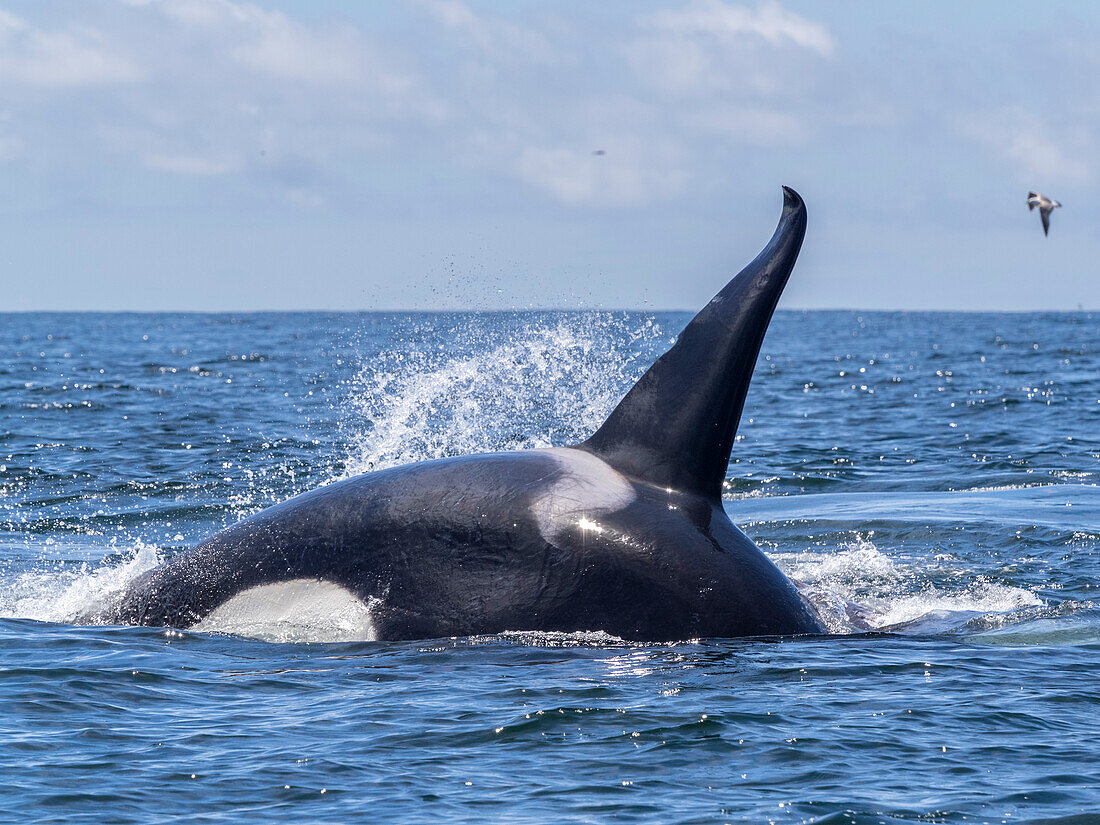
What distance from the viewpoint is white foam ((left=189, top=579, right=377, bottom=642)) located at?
725 cm

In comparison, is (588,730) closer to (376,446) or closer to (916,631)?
(916,631)

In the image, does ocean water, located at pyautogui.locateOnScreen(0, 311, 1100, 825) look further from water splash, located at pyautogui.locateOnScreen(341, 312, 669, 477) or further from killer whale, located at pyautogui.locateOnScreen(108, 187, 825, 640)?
water splash, located at pyautogui.locateOnScreen(341, 312, 669, 477)

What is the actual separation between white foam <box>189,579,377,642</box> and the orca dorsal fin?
1.63 meters

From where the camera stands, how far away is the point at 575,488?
7148 millimetres

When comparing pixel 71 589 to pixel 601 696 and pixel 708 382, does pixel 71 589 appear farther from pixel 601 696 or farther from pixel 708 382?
pixel 708 382

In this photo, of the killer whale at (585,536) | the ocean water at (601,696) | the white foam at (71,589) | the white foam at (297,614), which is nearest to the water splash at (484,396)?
the ocean water at (601,696)

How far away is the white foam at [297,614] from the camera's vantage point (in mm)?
7246

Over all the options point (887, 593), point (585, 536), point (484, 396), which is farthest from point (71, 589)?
point (484, 396)

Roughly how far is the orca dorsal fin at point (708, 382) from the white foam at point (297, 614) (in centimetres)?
163

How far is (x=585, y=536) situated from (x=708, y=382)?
3.26ft

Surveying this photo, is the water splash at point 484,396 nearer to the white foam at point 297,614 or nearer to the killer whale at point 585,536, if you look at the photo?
the white foam at point 297,614

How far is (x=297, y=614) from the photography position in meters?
7.36

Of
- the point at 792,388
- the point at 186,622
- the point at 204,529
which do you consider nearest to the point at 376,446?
the point at 204,529

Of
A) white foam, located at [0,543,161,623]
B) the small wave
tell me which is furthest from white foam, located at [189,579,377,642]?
the small wave
